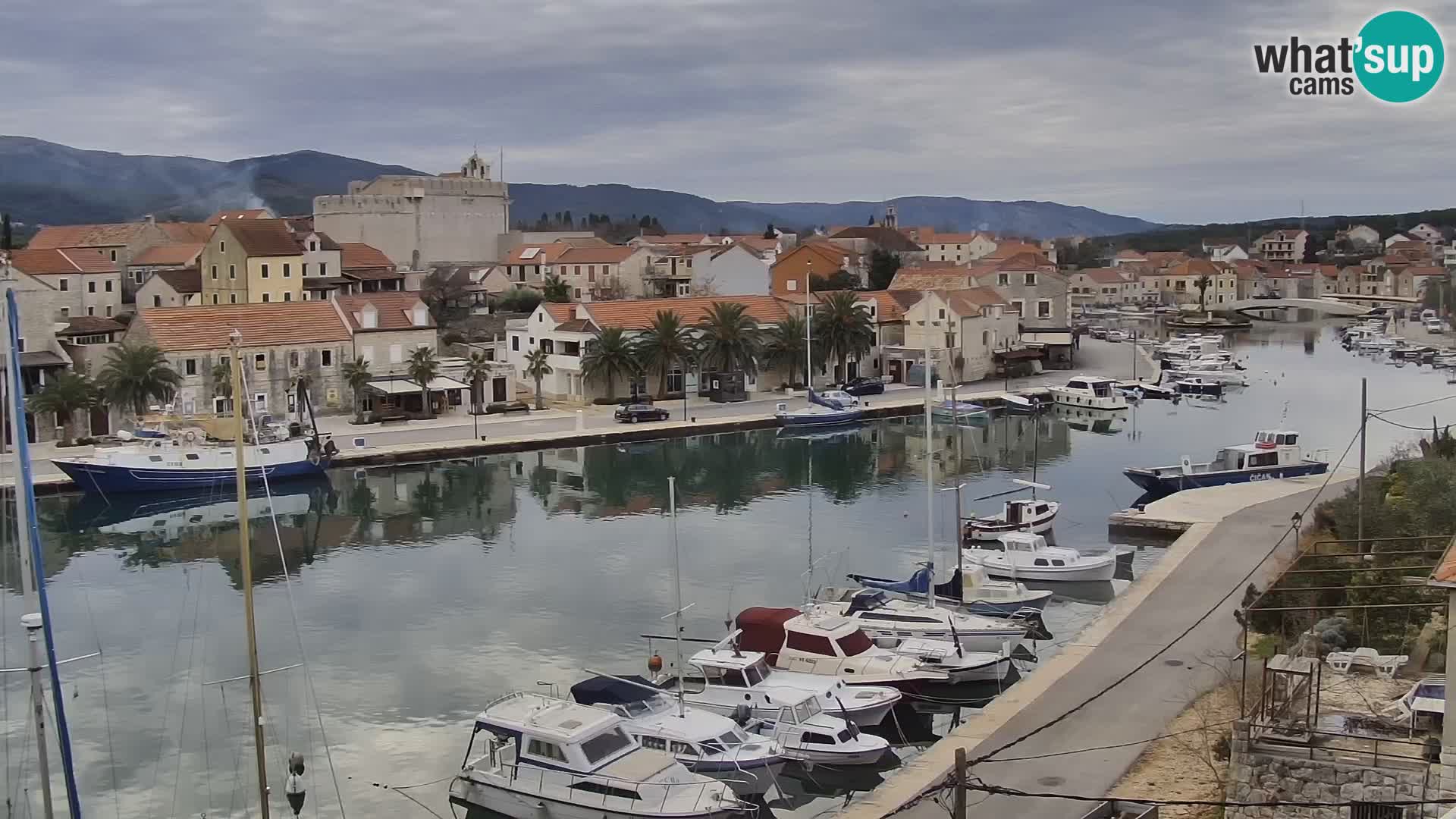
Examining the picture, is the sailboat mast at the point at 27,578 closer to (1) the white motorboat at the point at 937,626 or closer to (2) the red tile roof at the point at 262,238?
(1) the white motorboat at the point at 937,626

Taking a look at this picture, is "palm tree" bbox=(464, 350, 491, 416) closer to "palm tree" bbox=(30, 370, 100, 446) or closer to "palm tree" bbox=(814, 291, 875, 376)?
"palm tree" bbox=(30, 370, 100, 446)

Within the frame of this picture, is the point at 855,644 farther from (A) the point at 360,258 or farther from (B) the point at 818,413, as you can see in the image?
(A) the point at 360,258

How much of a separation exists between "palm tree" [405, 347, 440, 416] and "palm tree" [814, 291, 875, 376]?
48.0 feet

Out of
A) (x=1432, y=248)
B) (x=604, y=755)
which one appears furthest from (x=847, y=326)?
(x=1432, y=248)

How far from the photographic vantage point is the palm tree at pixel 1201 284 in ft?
347

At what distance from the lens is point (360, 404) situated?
44.8 meters

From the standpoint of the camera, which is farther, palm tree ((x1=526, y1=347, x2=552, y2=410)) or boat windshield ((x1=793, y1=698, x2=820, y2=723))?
palm tree ((x1=526, y1=347, x2=552, y2=410))

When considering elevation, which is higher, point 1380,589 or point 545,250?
point 545,250

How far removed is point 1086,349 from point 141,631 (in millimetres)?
55621

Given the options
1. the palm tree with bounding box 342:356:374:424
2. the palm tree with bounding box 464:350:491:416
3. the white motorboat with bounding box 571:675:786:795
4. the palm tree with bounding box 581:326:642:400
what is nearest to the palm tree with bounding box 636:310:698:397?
the palm tree with bounding box 581:326:642:400

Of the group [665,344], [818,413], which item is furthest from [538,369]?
[818,413]

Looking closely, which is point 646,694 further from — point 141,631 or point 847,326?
point 847,326

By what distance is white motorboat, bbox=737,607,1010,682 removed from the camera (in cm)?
1923

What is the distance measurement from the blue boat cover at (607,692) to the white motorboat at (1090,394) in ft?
119
